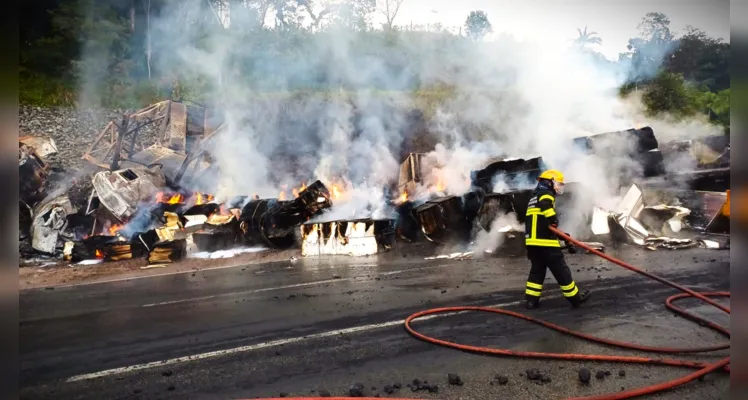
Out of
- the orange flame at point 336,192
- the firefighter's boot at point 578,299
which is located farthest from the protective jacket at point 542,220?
the orange flame at point 336,192

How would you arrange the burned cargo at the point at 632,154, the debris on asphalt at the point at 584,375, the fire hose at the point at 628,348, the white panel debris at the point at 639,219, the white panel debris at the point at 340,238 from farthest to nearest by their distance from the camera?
the burned cargo at the point at 632,154 → the white panel debris at the point at 639,219 → the white panel debris at the point at 340,238 → the debris on asphalt at the point at 584,375 → the fire hose at the point at 628,348

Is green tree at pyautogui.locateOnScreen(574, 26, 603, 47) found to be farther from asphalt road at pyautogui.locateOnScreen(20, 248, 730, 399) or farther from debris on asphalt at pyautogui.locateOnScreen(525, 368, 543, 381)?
debris on asphalt at pyautogui.locateOnScreen(525, 368, 543, 381)

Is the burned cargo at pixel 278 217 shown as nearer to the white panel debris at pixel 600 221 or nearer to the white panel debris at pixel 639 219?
the white panel debris at pixel 600 221

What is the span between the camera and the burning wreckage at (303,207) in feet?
31.0

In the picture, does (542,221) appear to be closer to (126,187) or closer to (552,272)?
(552,272)

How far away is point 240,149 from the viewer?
11.1m

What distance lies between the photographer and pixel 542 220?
Answer: 228 inches

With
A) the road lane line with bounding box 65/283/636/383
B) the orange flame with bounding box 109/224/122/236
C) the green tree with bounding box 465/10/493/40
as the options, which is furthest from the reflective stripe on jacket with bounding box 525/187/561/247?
the orange flame with bounding box 109/224/122/236

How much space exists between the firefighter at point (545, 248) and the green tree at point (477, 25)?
389 centimetres

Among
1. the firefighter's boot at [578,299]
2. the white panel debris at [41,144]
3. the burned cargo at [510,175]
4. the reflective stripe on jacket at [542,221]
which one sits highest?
the white panel debris at [41,144]

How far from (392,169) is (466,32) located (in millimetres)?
3796

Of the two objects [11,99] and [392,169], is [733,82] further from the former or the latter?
[392,169]

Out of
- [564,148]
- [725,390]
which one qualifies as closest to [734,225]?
[725,390]

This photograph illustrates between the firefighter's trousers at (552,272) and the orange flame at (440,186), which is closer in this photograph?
the firefighter's trousers at (552,272)
